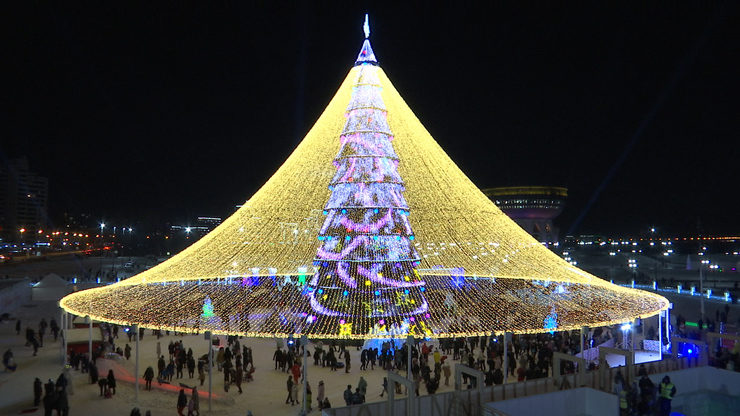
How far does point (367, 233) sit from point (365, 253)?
0.63 m

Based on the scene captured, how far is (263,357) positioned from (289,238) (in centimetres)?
475

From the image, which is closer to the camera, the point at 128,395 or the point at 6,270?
the point at 128,395

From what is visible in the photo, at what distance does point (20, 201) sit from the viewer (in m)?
133

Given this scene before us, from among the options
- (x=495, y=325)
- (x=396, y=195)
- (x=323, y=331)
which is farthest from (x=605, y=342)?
(x=323, y=331)

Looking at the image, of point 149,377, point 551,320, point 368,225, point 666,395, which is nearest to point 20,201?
point 149,377

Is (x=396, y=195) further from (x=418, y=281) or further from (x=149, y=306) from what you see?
(x=149, y=306)

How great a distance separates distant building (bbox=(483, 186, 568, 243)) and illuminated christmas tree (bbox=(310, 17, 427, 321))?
97.0m

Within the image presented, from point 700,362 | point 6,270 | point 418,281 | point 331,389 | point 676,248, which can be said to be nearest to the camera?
point 700,362

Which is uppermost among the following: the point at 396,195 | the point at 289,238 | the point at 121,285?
the point at 396,195

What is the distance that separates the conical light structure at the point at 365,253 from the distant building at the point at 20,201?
106183 mm

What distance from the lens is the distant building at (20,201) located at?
116938 millimetres

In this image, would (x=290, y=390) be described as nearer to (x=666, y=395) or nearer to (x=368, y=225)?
(x=368, y=225)

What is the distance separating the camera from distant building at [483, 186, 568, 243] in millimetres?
112562

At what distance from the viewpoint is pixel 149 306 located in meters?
16.4
